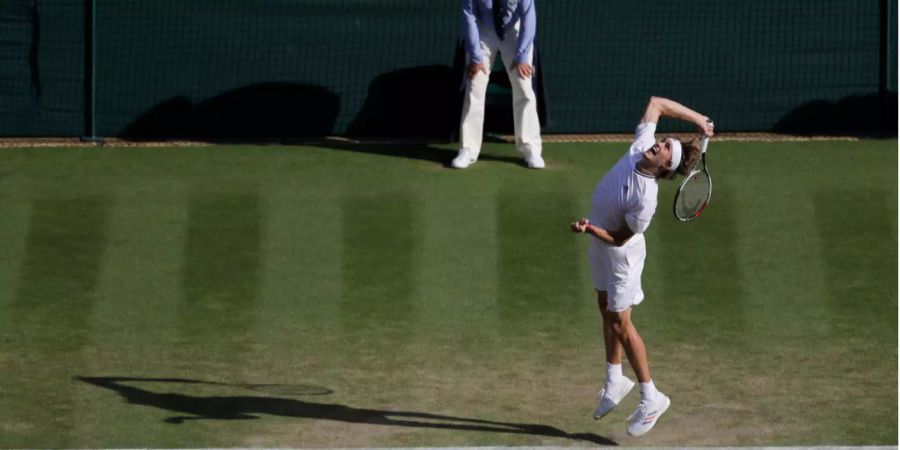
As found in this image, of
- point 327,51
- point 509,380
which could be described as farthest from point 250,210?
point 509,380

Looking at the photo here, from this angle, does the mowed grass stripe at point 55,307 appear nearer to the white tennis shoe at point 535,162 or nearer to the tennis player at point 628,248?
the tennis player at point 628,248

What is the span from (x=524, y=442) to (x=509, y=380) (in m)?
1.19

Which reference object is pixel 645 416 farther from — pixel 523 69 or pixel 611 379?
pixel 523 69

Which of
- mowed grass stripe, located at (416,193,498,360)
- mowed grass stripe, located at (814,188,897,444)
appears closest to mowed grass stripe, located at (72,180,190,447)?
mowed grass stripe, located at (416,193,498,360)

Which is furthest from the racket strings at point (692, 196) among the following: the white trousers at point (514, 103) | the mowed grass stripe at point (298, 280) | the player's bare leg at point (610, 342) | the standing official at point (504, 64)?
the white trousers at point (514, 103)

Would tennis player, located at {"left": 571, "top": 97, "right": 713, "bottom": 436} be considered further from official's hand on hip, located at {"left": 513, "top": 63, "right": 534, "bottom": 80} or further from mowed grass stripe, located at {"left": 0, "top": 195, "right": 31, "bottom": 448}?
official's hand on hip, located at {"left": 513, "top": 63, "right": 534, "bottom": 80}

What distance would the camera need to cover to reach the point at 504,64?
A: 51.8 feet

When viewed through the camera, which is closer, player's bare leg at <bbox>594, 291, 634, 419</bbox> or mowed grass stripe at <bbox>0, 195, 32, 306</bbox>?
player's bare leg at <bbox>594, 291, 634, 419</bbox>

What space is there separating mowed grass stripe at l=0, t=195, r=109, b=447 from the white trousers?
3.28 metres

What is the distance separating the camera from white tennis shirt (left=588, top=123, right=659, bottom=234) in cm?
947

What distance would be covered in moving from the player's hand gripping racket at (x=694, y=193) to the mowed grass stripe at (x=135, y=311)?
3.10m

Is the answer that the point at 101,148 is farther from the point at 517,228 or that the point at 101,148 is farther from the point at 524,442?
the point at 524,442

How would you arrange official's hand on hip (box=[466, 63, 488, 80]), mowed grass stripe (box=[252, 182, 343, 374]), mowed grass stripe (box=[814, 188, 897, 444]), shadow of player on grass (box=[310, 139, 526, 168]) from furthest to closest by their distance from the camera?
1. shadow of player on grass (box=[310, 139, 526, 168])
2. official's hand on hip (box=[466, 63, 488, 80])
3. mowed grass stripe (box=[252, 182, 343, 374])
4. mowed grass stripe (box=[814, 188, 897, 444])

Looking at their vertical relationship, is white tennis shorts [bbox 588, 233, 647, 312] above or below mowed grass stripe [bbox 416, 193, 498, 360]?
above
